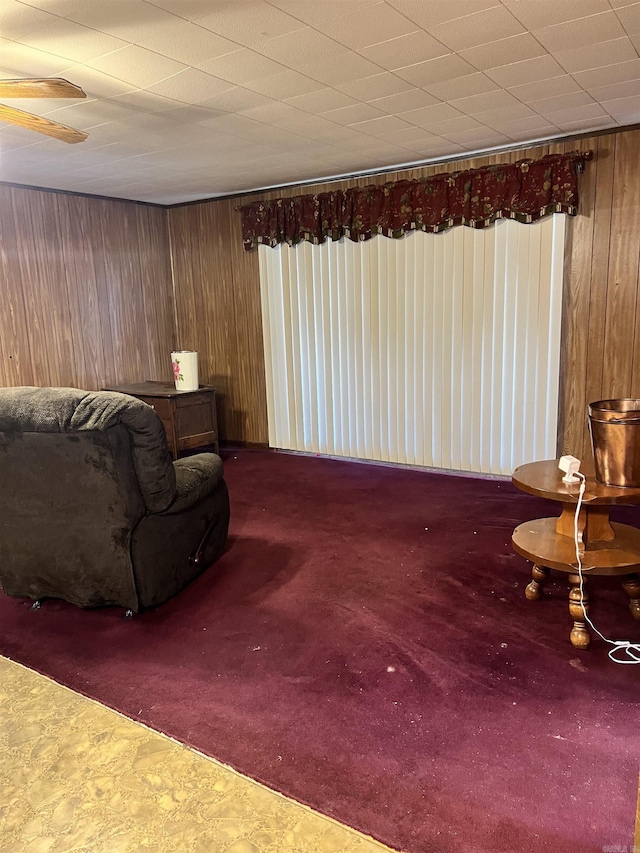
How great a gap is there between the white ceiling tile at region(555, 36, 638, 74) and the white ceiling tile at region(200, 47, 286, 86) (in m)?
1.19

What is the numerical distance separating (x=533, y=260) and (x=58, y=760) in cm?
375

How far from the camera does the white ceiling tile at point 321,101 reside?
9.37 ft

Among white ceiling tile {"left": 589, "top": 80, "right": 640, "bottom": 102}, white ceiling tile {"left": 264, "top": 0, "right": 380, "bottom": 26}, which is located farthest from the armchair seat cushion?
white ceiling tile {"left": 589, "top": 80, "right": 640, "bottom": 102}

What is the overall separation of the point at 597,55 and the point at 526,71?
0.28 m

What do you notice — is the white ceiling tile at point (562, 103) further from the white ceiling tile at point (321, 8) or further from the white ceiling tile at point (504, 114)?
the white ceiling tile at point (321, 8)

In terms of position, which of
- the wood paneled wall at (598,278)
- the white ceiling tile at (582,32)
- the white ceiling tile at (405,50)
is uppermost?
the white ceiling tile at (405,50)

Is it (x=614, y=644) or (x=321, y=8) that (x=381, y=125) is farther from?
(x=614, y=644)

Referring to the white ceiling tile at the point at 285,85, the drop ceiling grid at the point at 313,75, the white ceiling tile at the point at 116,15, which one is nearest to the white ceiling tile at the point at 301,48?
the drop ceiling grid at the point at 313,75

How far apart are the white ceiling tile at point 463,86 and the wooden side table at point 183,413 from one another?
2.84 metres

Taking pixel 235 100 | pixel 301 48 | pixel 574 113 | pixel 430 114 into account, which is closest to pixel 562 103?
pixel 574 113

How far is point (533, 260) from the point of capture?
4.03 meters

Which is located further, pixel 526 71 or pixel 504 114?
pixel 504 114

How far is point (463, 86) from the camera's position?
282cm

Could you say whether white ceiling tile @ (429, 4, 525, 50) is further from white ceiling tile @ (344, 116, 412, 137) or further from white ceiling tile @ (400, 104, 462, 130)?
white ceiling tile @ (344, 116, 412, 137)
